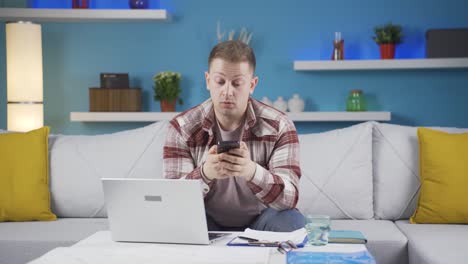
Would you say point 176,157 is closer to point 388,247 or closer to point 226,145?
point 226,145

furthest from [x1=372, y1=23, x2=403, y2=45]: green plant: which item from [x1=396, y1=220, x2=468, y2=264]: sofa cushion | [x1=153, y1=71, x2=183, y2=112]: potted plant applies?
[x1=396, y1=220, x2=468, y2=264]: sofa cushion

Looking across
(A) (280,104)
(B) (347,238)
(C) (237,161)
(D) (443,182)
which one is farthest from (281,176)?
(A) (280,104)

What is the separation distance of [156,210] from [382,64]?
10.5ft

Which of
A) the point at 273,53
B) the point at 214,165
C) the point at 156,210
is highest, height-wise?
the point at 273,53

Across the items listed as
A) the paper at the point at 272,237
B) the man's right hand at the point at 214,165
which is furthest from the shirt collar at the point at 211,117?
the paper at the point at 272,237

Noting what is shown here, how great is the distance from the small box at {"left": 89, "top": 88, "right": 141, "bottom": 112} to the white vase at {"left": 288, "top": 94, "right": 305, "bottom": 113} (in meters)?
1.09

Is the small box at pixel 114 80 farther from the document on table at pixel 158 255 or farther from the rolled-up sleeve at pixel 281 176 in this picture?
the document on table at pixel 158 255

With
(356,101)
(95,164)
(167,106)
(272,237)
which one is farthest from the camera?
(167,106)

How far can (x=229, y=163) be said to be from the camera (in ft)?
6.74

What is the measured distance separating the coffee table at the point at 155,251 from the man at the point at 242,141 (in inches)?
14.7

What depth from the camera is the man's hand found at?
2.03 metres

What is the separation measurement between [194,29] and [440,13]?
177 cm

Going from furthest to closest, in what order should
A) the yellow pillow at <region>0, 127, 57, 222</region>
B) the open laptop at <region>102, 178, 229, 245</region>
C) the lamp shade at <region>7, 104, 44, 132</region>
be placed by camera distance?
the lamp shade at <region>7, 104, 44, 132</region>, the yellow pillow at <region>0, 127, 57, 222</region>, the open laptop at <region>102, 178, 229, 245</region>

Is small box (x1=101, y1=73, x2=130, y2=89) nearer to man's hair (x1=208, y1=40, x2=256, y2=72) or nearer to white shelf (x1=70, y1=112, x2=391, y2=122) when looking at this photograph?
white shelf (x1=70, y1=112, x2=391, y2=122)
